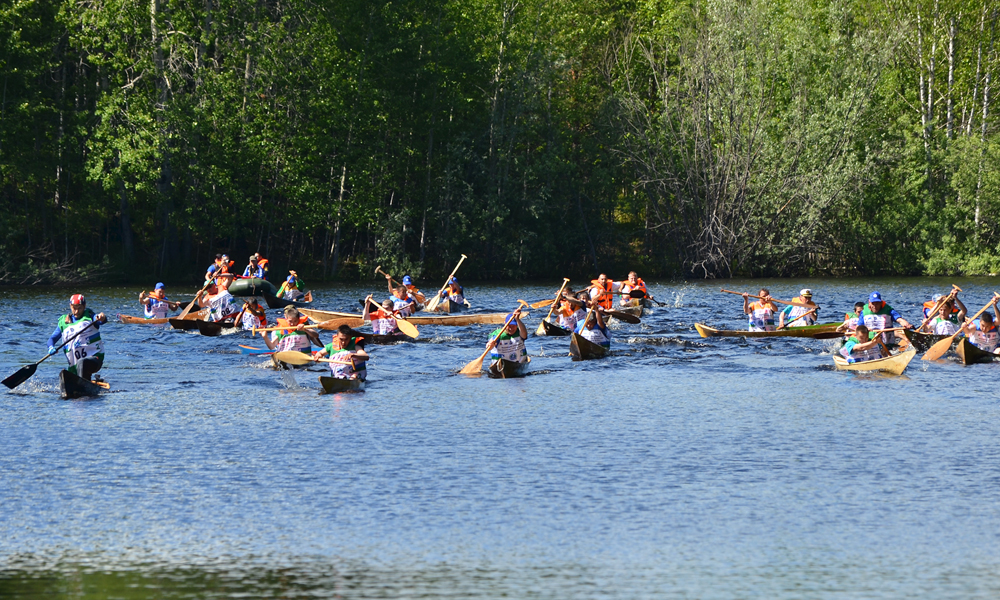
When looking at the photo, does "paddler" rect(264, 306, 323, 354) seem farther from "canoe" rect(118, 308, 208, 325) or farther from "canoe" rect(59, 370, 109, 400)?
"canoe" rect(118, 308, 208, 325)

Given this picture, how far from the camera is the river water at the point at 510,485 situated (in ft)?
33.2

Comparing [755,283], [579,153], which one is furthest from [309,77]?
[755,283]

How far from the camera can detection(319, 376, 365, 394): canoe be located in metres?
21.4

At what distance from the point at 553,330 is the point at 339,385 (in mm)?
10722

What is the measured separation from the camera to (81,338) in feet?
67.6

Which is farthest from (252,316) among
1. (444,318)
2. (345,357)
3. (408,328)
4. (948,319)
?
(948,319)

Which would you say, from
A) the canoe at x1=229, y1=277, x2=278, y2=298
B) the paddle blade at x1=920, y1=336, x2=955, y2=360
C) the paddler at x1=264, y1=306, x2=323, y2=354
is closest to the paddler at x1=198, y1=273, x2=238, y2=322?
the canoe at x1=229, y1=277, x2=278, y2=298

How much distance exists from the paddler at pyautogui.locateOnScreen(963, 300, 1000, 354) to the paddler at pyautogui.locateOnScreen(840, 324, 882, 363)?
2.51 m

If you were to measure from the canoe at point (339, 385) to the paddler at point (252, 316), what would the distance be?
248 inches

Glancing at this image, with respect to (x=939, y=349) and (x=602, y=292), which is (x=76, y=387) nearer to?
(x=602, y=292)

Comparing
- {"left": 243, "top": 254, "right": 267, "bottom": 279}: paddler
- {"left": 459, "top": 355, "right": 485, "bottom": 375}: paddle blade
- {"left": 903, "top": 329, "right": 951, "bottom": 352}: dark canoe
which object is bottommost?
{"left": 459, "top": 355, "right": 485, "bottom": 375}: paddle blade

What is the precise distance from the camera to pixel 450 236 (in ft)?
199

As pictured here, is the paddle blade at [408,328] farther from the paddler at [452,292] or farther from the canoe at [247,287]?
the canoe at [247,287]

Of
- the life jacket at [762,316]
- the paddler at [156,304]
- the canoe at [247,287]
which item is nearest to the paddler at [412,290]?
the canoe at [247,287]
